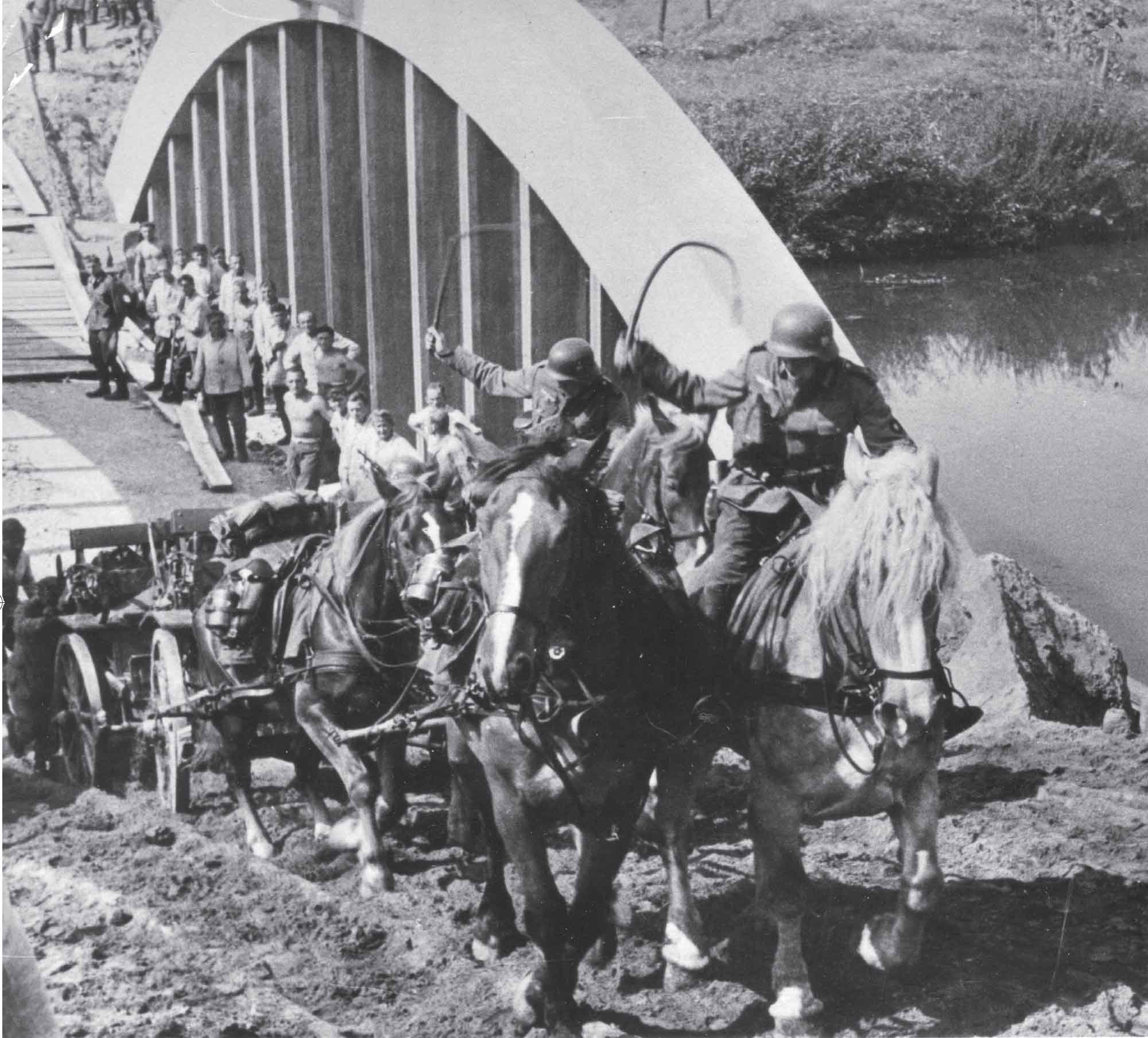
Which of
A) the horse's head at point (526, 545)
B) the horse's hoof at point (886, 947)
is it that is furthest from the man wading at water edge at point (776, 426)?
the horse's head at point (526, 545)

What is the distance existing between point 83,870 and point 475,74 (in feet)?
14.5

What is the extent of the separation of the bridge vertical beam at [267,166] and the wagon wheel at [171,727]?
451 cm

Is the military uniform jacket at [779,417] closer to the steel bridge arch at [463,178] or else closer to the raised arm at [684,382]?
the raised arm at [684,382]

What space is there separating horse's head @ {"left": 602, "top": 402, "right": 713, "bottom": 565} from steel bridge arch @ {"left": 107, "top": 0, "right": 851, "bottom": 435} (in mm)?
300

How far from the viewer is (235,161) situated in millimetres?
13227

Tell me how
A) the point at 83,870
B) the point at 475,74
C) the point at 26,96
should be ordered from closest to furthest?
the point at 83,870 < the point at 475,74 < the point at 26,96

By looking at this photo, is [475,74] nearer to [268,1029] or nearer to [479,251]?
[479,251]

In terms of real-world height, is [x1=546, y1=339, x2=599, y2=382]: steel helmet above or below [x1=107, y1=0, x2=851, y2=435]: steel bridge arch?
below

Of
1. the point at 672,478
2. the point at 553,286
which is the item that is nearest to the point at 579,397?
the point at 672,478

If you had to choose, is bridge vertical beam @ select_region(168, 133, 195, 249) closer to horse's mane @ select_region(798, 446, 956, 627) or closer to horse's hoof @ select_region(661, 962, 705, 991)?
horse's hoof @ select_region(661, 962, 705, 991)

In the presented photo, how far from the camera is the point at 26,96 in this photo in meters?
11.8

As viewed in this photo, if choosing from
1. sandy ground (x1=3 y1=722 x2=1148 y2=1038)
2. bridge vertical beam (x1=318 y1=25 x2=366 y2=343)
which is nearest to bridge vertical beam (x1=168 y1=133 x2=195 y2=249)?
bridge vertical beam (x1=318 y1=25 x2=366 y2=343)

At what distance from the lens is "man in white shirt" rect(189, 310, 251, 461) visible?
10.5 meters

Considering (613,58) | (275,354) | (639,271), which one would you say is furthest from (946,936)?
(275,354)
